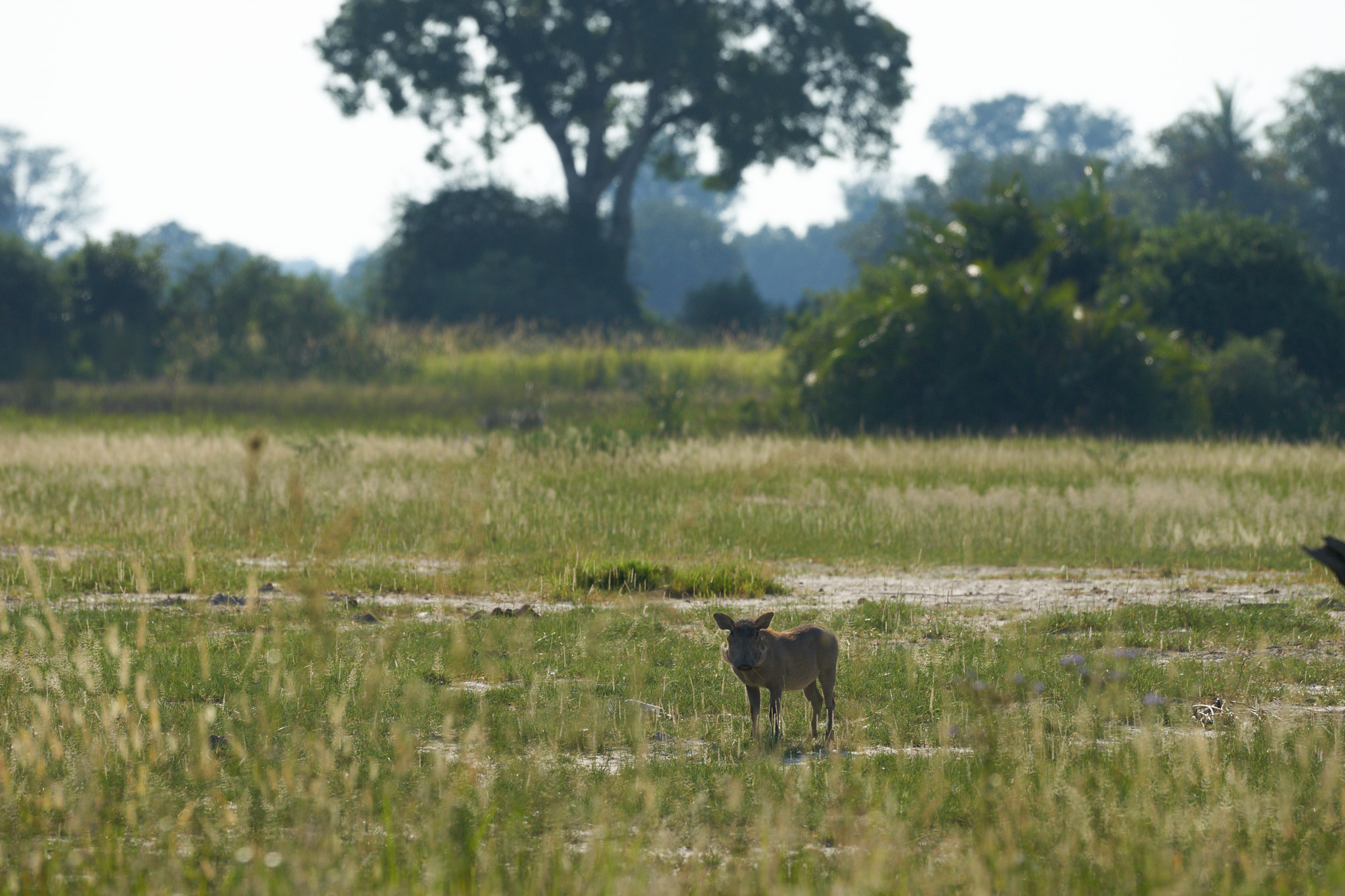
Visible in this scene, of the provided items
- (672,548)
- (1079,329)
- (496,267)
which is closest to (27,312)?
(496,267)

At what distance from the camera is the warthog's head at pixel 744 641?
524 cm

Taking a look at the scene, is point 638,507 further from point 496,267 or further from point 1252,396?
point 496,267

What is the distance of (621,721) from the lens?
6.35 metres

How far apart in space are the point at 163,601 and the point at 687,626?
12.5ft

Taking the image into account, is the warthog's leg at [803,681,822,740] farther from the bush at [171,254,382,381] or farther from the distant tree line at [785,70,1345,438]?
the bush at [171,254,382,381]

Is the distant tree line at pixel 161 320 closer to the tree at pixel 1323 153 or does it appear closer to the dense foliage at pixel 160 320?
the dense foliage at pixel 160 320

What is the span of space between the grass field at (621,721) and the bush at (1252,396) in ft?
48.1

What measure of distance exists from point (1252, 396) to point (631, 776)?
2569 cm

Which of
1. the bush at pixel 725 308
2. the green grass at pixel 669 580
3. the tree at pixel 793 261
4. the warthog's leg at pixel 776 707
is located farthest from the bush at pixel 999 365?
the tree at pixel 793 261

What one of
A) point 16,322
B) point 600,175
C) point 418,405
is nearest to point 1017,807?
point 418,405

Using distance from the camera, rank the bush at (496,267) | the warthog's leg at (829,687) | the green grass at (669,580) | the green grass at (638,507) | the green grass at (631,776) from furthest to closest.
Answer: the bush at (496,267), the green grass at (638,507), the green grass at (669,580), the warthog's leg at (829,687), the green grass at (631,776)

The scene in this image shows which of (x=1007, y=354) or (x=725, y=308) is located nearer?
(x=1007, y=354)

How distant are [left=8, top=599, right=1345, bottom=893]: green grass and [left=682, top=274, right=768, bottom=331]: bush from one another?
40757 mm

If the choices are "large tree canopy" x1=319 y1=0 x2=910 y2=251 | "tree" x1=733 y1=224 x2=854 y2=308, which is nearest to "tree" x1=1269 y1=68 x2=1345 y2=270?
"large tree canopy" x1=319 y1=0 x2=910 y2=251
